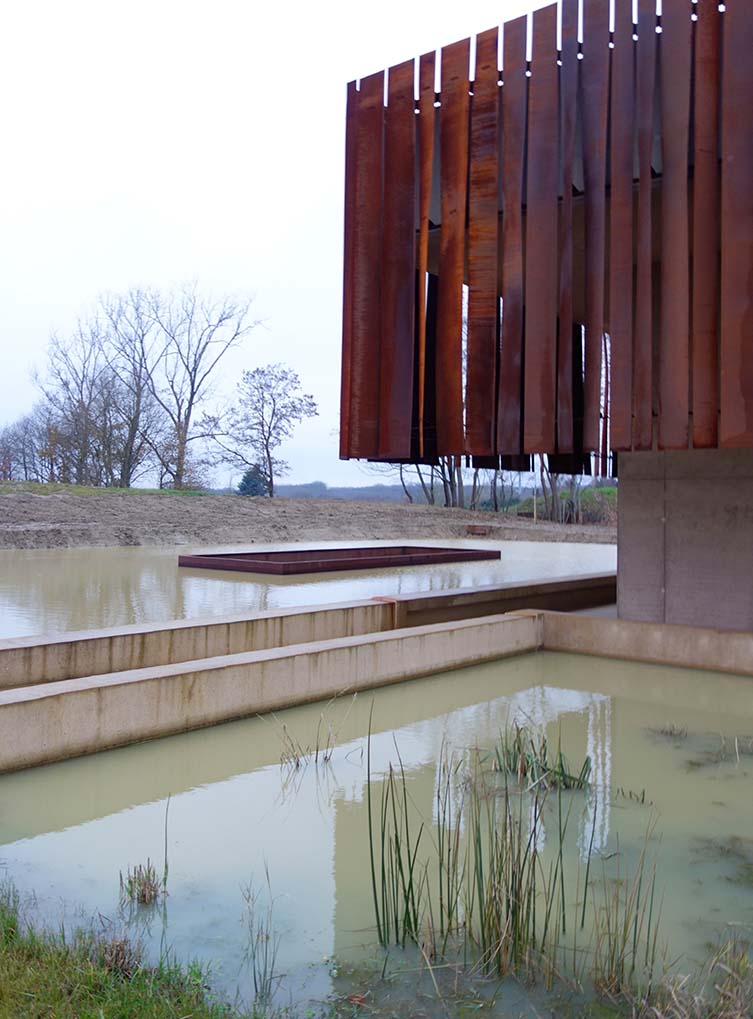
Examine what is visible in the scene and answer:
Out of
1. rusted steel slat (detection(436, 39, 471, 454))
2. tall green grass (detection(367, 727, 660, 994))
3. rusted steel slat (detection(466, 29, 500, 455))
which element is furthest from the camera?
rusted steel slat (detection(436, 39, 471, 454))

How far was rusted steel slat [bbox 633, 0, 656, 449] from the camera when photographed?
20.6 ft

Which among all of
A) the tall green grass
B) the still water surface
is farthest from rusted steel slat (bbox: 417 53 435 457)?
the tall green grass

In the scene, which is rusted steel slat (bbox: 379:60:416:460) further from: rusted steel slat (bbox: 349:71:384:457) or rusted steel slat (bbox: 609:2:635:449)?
rusted steel slat (bbox: 609:2:635:449)

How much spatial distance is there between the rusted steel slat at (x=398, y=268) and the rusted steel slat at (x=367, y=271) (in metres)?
0.08

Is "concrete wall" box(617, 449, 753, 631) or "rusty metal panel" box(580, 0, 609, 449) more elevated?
"rusty metal panel" box(580, 0, 609, 449)

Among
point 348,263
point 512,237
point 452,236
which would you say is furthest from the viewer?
point 348,263

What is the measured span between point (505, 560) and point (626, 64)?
11783mm

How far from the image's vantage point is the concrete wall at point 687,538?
268 inches

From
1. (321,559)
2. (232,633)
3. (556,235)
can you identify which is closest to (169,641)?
(232,633)

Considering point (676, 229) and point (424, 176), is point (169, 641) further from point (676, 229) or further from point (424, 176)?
point (676, 229)

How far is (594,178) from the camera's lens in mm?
6551

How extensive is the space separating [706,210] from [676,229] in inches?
9.0

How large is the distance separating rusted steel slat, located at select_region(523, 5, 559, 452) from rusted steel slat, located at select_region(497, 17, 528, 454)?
3.4 inches

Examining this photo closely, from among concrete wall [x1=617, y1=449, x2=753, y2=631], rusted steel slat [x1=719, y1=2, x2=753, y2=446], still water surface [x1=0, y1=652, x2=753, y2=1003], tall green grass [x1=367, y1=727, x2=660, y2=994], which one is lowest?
still water surface [x1=0, y1=652, x2=753, y2=1003]
